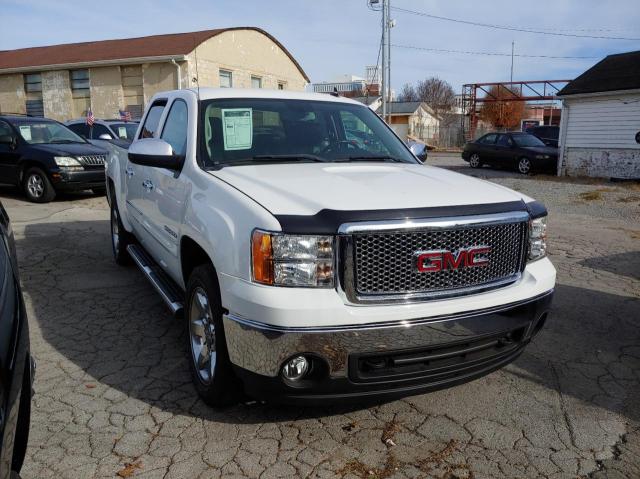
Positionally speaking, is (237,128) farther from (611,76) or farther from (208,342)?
(611,76)

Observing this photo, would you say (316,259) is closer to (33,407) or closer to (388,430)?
(388,430)

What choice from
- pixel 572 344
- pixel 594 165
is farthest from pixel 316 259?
pixel 594 165

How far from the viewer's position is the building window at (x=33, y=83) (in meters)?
29.8

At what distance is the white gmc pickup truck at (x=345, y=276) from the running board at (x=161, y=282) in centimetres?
15

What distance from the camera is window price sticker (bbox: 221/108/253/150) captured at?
147 inches

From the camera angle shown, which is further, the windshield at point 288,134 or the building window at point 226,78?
the building window at point 226,78

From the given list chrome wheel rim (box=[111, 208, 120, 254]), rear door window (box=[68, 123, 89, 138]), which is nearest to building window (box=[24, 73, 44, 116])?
rear door window (box=[68, 123, 89, 138])

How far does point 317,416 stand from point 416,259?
1150 mm

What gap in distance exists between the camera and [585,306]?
198 inches

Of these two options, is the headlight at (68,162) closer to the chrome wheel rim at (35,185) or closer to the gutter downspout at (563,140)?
the chrome wheel rim at (35,185)

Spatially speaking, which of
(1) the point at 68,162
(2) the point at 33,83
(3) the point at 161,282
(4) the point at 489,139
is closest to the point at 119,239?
(3) the point at 161,282

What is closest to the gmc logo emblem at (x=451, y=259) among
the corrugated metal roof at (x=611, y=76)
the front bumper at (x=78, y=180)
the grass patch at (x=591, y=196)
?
the front bumper at (x=78, y=180)

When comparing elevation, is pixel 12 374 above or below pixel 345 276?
below

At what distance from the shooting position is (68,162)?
10.8m
